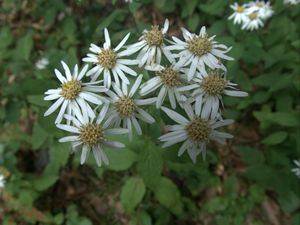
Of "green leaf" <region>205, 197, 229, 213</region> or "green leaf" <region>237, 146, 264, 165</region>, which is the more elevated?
"green leaf" <region>237, 146, 264, 165</region>

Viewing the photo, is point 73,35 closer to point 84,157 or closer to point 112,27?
point 112,27

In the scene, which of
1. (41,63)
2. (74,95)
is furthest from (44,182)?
(74,95)

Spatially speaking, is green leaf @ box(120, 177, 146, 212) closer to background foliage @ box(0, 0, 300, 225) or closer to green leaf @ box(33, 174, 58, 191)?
background foliage @ box(0, 0, 300, 225)

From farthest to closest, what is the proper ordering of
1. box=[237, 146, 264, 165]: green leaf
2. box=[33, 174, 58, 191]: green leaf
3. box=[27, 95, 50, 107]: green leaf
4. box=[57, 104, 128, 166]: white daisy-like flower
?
box=[237, 146, 264, 165]: green leaf < box=[33, 174, 58, 191]: green leaf < box=[27, 95, 50, 107]: green leaf < box=[57, 104, 128, 166]: white daisy-like flower

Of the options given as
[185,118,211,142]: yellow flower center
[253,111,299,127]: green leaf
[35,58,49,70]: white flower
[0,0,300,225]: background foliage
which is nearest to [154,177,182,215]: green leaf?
[0,0,300,225]: background foliage

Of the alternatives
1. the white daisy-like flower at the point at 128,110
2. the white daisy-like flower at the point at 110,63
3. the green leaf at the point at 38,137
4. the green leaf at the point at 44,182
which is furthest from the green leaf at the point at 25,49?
the white daisy-like flower at the point at 128,110

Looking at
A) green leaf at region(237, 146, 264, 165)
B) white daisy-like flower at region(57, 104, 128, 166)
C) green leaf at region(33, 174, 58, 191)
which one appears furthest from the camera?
green leaf at region(237, 146, 264, 165)
